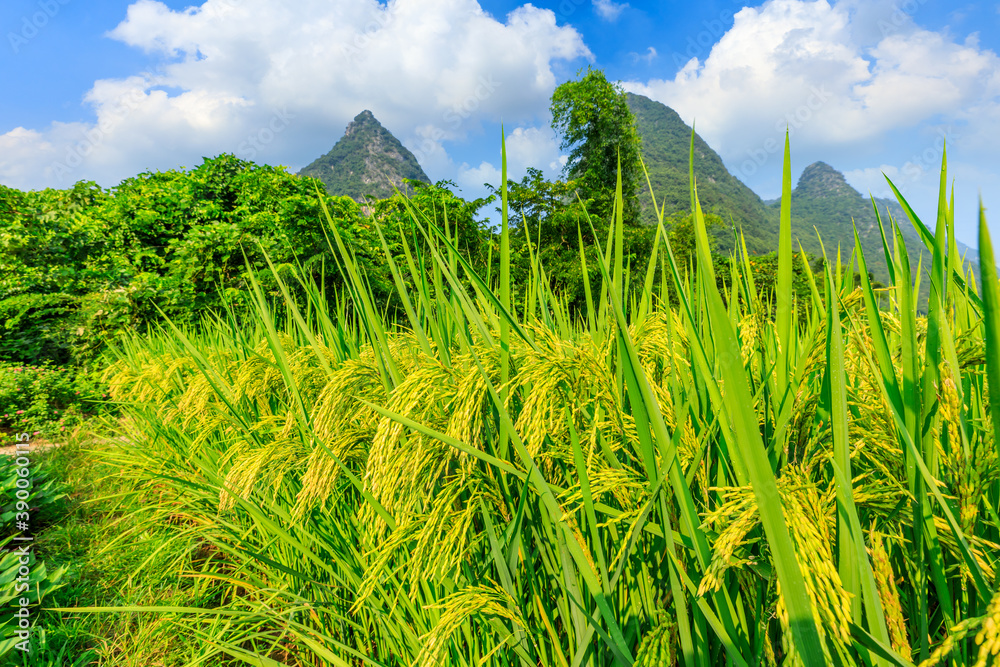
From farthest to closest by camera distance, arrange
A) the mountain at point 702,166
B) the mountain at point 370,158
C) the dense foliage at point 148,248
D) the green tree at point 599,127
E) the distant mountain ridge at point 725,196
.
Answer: the mountain at point 702,166
the mountain at point 370,158
the distant mountain ridge at point 725,196
the green tree at point 599,127
the dense foliage at point 148,248

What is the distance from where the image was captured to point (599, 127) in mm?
19375

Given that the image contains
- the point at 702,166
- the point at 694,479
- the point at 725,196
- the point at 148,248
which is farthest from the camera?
the point at 702,166

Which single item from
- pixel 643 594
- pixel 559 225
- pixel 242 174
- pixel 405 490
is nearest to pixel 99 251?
pixel 242 174

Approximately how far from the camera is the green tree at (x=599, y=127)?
18891 mm

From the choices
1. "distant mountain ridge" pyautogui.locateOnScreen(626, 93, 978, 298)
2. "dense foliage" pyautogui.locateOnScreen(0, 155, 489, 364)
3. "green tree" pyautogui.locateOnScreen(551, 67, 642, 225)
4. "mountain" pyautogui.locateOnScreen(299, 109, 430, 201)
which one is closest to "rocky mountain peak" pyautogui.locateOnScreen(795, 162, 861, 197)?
"distant mountain ridge" pyautogui.locateOnScreen(626, 93, 978, 298)

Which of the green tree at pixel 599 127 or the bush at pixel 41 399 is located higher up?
the green tree at pixel 599 127

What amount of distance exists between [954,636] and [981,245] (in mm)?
403

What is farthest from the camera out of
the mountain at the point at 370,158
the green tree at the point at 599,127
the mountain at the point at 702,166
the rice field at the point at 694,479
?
the mountain at the point at 702,166

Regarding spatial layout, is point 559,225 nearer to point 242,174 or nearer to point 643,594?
point 242,174

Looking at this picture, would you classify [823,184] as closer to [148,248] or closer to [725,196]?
[725,196]

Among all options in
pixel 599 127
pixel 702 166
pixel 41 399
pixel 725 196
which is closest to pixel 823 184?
pixel 702 166

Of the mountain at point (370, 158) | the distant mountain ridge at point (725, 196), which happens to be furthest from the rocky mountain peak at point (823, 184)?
the mountain at point (370, 158)

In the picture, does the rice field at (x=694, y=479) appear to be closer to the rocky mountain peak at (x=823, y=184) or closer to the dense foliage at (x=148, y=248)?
the dense foliage at (x=148, y=248)

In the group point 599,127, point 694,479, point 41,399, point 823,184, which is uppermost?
point 823,184
